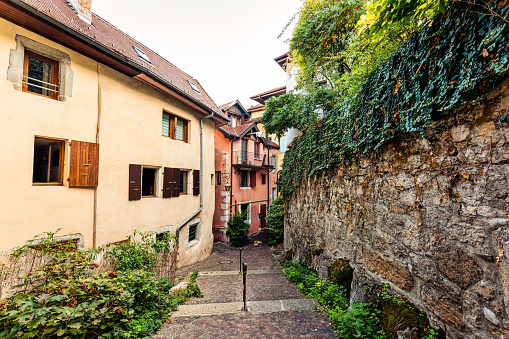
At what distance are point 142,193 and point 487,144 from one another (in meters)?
8.53

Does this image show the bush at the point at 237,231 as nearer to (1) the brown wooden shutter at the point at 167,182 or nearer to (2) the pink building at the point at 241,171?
(2) the pink building at the point at 241,171

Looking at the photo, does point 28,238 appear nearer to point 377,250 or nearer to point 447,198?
point 377,250

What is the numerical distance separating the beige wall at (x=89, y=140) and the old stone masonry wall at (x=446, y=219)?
6.58 meters

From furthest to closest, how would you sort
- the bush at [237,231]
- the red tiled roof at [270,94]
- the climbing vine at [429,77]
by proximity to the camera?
the red tiled roof at [270,94] → the bush at [237,231] → the climbing vine at [429,77]

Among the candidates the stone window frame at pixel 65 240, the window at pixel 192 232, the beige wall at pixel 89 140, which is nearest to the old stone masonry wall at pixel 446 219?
the stone window frame at pixel 65 240

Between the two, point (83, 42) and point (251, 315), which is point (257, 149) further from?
point (251, 315)

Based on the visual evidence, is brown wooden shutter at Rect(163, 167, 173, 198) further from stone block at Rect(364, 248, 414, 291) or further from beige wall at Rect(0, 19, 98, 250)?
stone block at Rect(364, 248, 414, 291)

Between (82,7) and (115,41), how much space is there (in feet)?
4.00

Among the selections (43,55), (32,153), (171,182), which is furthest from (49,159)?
(171,182)

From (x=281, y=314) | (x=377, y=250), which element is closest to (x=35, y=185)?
(x=281, y=314)

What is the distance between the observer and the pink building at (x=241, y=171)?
49.3 feet

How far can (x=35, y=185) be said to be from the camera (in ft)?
15.6

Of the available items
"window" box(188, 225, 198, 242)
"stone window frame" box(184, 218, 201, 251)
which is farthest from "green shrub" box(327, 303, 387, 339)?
"window" box(188, 225, 198, 242)

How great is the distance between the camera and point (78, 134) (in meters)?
5.52
